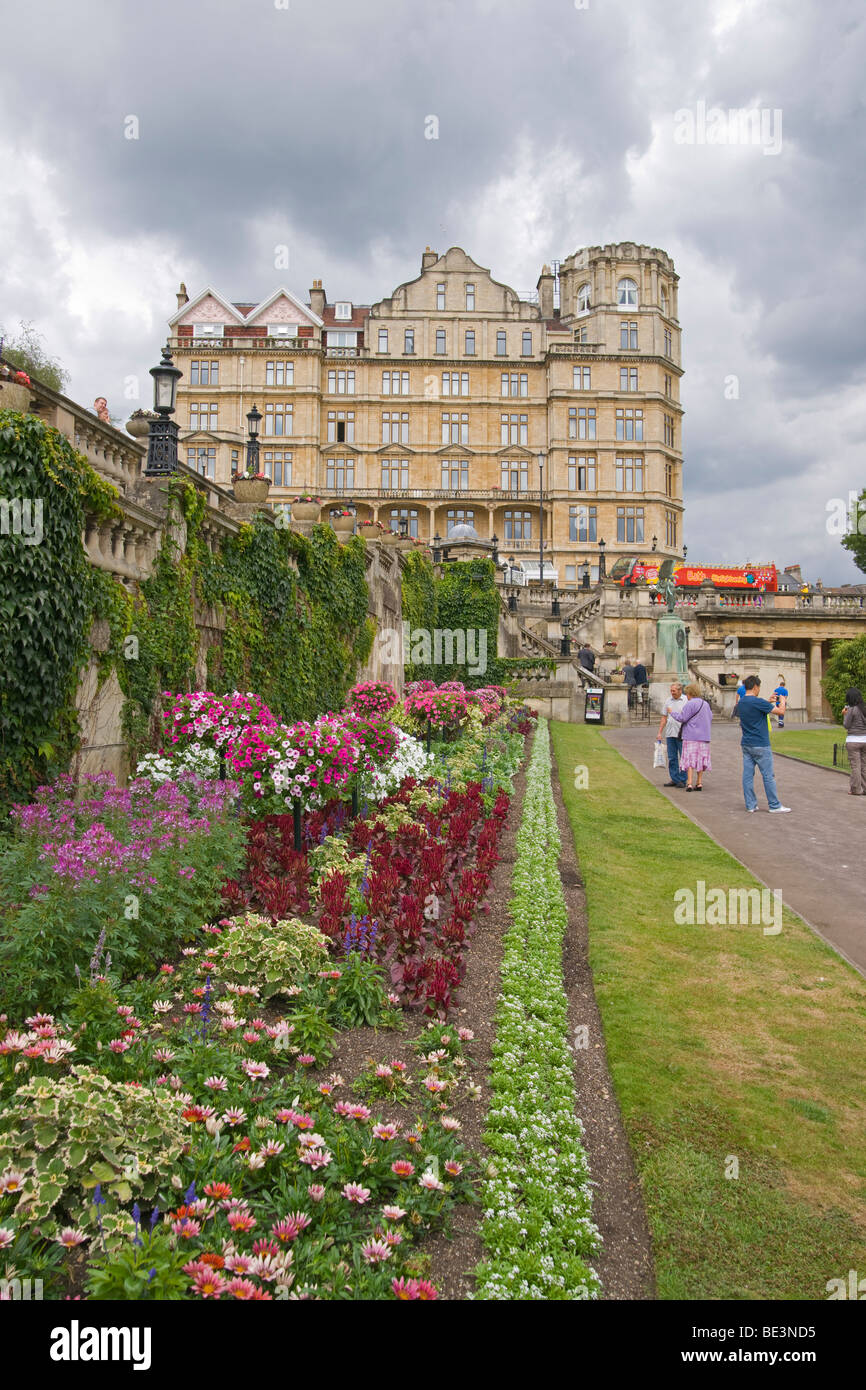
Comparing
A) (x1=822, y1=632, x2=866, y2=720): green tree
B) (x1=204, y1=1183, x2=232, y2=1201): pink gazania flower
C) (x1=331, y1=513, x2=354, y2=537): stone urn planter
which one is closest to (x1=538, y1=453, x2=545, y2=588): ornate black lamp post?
(x1=822, y1=632, x2=866, y2=720): green tree

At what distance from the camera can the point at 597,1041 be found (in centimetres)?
528

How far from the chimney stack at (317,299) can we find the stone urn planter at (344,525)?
166 ft

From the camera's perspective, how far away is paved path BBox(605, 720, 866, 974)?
7.73 m

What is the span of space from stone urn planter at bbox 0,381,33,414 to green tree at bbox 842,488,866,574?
6148 cm

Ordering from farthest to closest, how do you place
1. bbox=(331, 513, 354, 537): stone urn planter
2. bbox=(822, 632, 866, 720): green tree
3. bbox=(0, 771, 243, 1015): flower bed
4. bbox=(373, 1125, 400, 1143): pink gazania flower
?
1. bbox=(822, 632, 866, 720): green tree
2. bbox=(331, 513, 354, 537): stone urn planter
3. bbox=(0, 771, 243, 1015): flower bed
4. bbox=(373, 1125, 400, 1143): pink gazania flower

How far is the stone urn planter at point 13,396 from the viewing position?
6.30 meters

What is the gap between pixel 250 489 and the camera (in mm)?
12555

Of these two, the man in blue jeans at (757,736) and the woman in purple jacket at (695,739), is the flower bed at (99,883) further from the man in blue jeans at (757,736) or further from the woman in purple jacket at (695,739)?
the woman in purple jacket at (695,739)

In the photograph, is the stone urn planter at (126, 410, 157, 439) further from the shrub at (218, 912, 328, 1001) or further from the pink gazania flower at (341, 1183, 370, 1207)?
the pink gazania flower at (341, 1183, 370, 1207)

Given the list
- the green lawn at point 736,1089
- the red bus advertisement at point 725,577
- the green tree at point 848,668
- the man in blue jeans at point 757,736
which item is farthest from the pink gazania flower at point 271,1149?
the red bus advertisement at point 725,577

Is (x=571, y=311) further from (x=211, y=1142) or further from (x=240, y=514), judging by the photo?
(x=211, y=1142)

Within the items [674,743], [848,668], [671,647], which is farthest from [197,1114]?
[671,647]

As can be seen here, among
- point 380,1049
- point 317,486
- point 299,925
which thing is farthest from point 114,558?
point 317,486

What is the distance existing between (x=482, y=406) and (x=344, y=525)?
148ft
